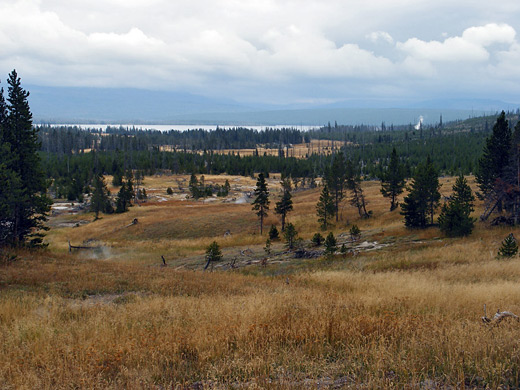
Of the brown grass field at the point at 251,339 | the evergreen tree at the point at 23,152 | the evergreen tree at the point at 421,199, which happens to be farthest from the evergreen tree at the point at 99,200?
the brown grass field at the point at 251,339

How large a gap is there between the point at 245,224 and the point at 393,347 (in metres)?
50.6

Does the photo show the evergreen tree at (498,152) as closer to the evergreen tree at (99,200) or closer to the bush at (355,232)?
the bush at (355,232)

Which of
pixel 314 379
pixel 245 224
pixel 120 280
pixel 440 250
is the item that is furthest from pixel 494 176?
pixel 314 379

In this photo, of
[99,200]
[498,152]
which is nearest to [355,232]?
[498,152]

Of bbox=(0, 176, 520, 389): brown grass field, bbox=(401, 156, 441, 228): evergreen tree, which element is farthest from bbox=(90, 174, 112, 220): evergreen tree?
bbox=(0, 176, 520, 389): brown grass field

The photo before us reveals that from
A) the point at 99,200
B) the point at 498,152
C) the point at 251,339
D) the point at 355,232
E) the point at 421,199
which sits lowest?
the point at 99,200

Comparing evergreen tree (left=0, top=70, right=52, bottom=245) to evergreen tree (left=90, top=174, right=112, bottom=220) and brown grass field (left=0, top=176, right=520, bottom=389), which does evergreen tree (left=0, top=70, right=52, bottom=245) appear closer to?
brown grass field (left=0, top=176, right=520, bottom=389)

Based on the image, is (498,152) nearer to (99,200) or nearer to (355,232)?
(355,232)

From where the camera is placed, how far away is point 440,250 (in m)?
25.4

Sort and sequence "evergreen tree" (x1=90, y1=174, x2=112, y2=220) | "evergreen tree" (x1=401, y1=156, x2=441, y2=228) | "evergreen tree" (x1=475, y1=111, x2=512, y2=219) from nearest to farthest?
"evergreen tree" (x1=401, y1=156, x2=441, y2=228)
"evergreen tree" (x1=475, y1=111, x2=512, y2=219)
"evergreen tree" (x1=90, y1=174, x2=112, y2=220)

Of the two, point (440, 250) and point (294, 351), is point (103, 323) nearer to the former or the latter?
point (294, 351)

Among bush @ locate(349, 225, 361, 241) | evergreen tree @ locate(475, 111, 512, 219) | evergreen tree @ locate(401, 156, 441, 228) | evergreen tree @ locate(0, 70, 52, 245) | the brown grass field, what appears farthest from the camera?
evergreen tree @ locate(475, 111, 512, 219)

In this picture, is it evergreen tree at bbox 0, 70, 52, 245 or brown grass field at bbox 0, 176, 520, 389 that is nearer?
brown grass field at bbox 0, 176, 520, 389

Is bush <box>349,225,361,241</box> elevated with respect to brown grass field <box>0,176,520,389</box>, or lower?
lower
